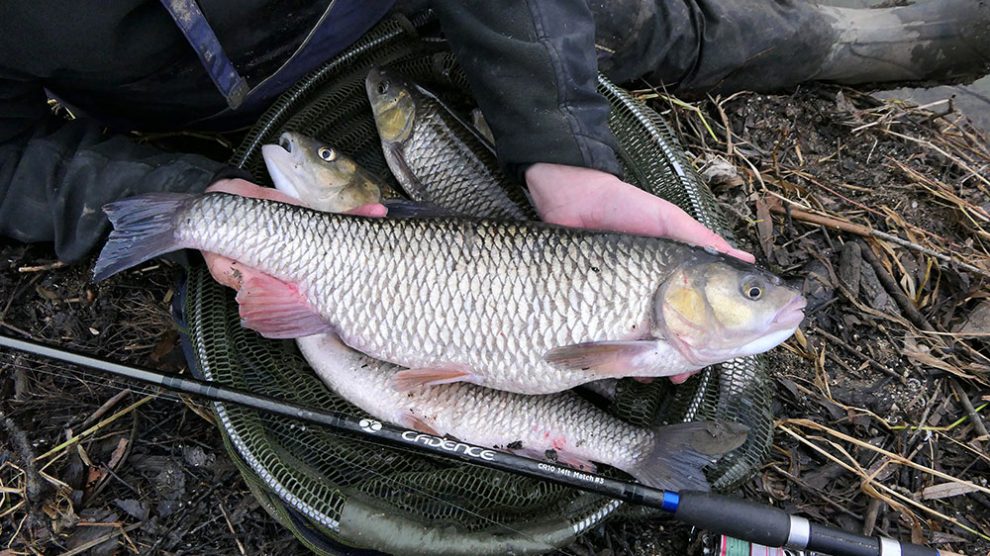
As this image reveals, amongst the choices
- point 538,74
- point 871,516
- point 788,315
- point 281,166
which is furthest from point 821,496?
point 281,166

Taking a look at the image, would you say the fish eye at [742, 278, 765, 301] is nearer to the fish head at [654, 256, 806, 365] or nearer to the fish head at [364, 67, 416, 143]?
the fish head at [654, 256, 806, 365]

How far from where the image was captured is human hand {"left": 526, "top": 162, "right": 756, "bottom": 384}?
174 centimetres

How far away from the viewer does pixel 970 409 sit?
86.4 inches

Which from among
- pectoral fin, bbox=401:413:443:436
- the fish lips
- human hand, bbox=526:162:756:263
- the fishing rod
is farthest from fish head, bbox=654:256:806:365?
the fish lips

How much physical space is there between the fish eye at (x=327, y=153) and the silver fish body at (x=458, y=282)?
339 millimetres

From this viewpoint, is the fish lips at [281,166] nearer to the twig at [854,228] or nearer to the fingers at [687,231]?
the fingers at [687,231]

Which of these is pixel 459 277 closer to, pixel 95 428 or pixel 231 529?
pixel 231 529

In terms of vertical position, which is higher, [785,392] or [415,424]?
[415,424]

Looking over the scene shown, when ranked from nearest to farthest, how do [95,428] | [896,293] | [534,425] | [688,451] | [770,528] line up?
1. [770,528]
2. [688,451]
3. [534,425]
4. [95,428]
5. [896,293]

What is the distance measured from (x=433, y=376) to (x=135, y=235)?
844 millimetres

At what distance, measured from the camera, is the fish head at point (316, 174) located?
2.05 m

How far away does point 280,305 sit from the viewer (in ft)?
5.82

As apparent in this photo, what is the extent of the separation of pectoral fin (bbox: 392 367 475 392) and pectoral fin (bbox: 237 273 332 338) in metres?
0.25

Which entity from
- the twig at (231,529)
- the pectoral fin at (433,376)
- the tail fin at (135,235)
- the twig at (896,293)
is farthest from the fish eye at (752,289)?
the twig at (231,529)
